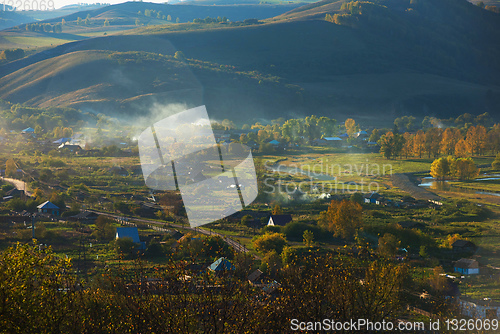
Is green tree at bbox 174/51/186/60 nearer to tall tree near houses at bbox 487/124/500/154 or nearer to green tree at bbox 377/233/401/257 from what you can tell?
tall tree near houses at bbox 487/124/500/154

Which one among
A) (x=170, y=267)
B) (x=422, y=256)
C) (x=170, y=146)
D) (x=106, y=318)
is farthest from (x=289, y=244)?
(x=170, y=146)

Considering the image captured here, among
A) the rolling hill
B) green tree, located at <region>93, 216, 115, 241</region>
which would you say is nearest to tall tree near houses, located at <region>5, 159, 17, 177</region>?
green tree, located at <region>93, 216, 115, 241</region>

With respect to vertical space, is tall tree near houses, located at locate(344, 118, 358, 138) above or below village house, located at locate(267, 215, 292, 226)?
below

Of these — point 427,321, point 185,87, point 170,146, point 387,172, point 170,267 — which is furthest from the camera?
point 185,87

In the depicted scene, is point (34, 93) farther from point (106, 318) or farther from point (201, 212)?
point (106, 318)

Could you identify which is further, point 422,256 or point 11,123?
point 11,123

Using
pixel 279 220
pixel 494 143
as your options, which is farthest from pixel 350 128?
pixel 279 220

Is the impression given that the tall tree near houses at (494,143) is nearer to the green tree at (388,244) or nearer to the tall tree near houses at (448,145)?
the tall tree near houses at (448,145)

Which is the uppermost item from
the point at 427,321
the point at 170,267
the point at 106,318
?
the point at 170,267
